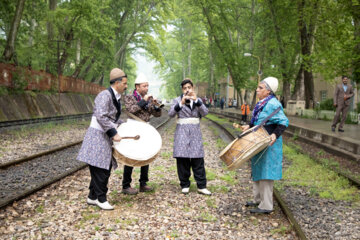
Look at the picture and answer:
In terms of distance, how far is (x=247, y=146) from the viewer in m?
4.49

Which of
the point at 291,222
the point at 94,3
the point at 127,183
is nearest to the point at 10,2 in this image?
the point at 94,3

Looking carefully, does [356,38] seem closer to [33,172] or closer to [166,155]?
[166,155]

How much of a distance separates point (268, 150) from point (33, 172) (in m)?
4.61

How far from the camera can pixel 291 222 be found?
4.35 m

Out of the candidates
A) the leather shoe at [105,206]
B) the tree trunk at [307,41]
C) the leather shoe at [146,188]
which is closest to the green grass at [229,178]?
the leather shoe at [146,188]

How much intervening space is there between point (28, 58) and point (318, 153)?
49.4 ft

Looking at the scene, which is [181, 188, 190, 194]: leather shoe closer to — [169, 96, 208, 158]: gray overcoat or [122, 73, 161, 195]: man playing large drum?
[169, 96, 208, 158]: gray overcoat

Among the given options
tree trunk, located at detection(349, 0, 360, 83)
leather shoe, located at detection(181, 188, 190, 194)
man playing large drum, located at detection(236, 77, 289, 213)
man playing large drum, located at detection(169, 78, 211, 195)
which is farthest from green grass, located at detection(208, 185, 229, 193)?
tree trunk, located at detection(349, 0, 360, 83)

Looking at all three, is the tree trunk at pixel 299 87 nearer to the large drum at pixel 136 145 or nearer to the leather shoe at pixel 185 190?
the leather shoe at pixel 185 190

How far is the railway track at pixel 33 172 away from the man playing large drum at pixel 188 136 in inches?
89.0

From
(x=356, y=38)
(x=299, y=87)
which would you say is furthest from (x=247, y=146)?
(x=299, y=87)

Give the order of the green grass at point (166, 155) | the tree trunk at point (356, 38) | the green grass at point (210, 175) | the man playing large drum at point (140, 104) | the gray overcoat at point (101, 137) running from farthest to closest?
1. the tree trunk at point (356, 38)
2. the green grass at point (166, 155)
3. the green grass at point (210, 175)
4. the man playing large drum at point (140, 104)
5. the gray overcoat at point (101, 137)

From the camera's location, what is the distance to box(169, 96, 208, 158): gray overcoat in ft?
17.9

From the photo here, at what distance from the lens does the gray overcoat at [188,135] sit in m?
5.46
